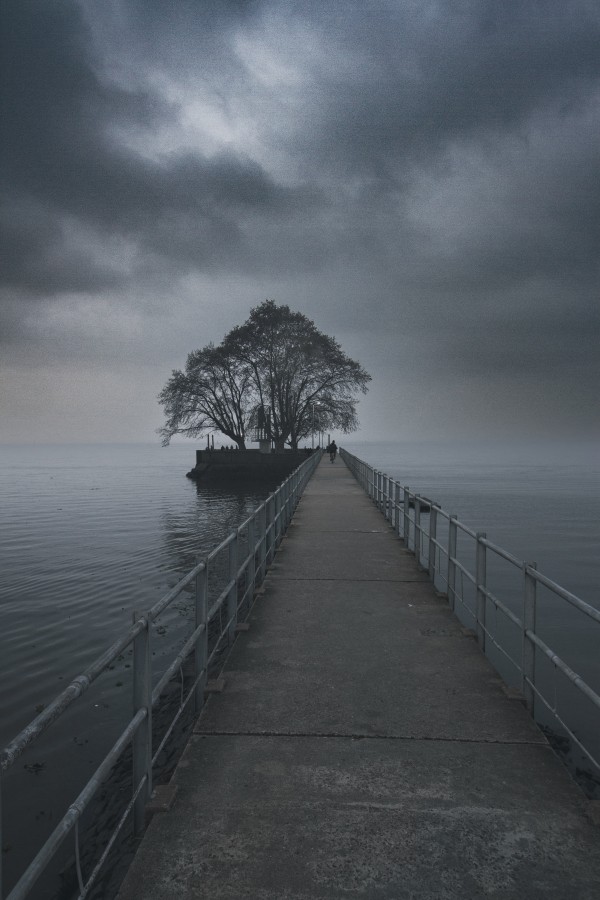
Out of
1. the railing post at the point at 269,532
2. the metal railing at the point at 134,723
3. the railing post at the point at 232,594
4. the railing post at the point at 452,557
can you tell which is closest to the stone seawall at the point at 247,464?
the railing post at the point at 269,532

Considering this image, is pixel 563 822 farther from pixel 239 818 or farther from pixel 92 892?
pixel 92 892

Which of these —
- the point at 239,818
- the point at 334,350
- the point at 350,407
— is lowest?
the point at 239,818

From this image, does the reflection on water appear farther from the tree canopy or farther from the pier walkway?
the tree canopy

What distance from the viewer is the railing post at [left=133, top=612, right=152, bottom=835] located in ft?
10.8

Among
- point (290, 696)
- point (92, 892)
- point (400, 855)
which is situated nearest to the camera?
point (400, 855)

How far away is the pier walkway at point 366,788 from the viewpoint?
111 inches

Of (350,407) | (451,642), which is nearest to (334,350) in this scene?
(350,407)

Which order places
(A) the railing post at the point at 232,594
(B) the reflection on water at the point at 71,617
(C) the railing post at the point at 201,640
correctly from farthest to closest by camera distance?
1. (A) the railing post at the point at 232,594
2. (B) the reflection on water at the point at 71,617
3. (C) the railing post at the point at 201,640

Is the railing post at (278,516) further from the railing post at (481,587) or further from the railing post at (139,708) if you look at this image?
the railing post at (139,708)

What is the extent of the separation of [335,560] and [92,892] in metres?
6.93

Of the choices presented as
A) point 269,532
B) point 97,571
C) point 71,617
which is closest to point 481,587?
point 269,532

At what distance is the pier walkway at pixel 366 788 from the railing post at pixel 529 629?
18 centimetres

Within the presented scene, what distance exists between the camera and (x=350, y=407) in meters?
57.9

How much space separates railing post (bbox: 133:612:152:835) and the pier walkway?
5.7 inches
